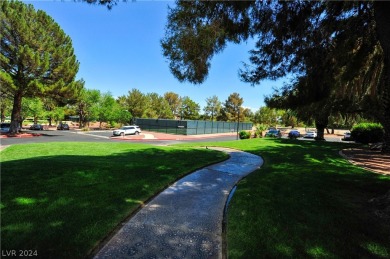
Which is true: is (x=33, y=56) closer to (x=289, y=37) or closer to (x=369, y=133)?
(x=289, y=37)

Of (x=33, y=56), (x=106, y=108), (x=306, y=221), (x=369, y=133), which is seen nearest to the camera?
(x=306, y=221)

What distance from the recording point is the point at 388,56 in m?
4.73

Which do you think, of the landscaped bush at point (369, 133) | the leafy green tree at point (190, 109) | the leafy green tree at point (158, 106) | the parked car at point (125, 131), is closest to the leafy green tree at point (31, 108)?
the parked car at point (125, 131)

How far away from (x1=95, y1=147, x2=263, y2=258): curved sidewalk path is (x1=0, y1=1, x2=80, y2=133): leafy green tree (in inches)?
1076

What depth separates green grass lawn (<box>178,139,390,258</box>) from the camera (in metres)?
3.36

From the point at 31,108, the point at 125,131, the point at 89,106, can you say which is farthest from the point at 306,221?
the point at 89,106

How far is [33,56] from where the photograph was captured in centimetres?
2509

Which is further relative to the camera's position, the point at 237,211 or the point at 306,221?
the point at 237,211

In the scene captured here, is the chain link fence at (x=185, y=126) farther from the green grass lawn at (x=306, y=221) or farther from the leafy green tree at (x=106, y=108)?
the green grass lawn at (x=306, y=221)

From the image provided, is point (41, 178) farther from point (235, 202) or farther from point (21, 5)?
point (21, 5)

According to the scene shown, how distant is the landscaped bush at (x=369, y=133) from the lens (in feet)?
75.5

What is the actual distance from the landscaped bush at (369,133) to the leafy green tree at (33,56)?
33.4 meters

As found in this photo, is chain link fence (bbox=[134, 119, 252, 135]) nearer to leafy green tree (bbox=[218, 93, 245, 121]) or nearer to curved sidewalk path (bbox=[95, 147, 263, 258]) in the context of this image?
leafy green tree (bbox=[218, 93, 245, 121])

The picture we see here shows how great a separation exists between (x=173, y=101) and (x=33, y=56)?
56373 mm
